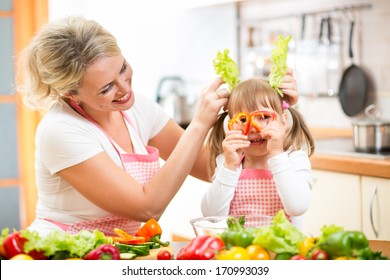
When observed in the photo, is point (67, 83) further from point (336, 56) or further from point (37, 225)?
point (336, 56)

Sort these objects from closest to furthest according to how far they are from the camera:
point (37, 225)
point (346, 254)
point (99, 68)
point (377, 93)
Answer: point (346, 254), point (99, 68), point (37, 225), point (377, 93)

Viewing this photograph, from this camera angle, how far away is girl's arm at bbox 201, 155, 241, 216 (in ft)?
6.64

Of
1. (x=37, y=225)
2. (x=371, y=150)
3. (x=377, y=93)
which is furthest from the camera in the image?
(x=377, y=93)

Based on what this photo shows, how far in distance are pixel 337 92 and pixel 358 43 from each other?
1.01ft

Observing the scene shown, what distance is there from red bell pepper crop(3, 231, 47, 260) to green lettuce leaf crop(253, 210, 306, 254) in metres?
0.45

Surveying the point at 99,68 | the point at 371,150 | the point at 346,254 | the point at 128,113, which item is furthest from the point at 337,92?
the point at 346,254

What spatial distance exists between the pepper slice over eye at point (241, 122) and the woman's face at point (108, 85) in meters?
0.31

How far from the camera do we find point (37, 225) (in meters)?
2.16

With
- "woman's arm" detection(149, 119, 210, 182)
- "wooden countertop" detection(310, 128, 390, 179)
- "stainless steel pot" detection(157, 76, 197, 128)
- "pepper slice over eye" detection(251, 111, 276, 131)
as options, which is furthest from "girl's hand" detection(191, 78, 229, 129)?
"stainless steel pot" detection(157, 76, 197, 128)

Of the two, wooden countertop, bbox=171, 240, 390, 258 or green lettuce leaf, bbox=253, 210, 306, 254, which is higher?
green lettuce leaf, bbox=253, 210, 306, 254

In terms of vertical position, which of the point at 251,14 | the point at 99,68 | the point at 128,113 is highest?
the point at 251,14

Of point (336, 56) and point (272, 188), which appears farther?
point (336, 56)

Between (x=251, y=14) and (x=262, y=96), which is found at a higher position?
(x=251, y=14)

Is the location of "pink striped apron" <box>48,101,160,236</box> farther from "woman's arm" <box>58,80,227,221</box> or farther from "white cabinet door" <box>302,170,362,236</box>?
"white cabinet door" <box>302,170,362,236</box>
